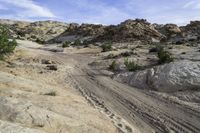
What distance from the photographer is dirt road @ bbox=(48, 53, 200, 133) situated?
14523 millimetres

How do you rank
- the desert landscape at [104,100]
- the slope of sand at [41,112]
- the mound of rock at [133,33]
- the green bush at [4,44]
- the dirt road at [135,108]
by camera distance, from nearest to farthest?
the slope of sand at [41,112] → the desert landscape at [104,100] → the dirt road at [135,108] → the green bush at [4,44] → the mound of rock at [133,33]

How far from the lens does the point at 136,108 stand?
58.7ft

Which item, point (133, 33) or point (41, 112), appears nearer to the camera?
point (41, 112)

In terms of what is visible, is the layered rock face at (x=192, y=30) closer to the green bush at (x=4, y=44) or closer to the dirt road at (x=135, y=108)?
the green bush at (x=4, y=44)

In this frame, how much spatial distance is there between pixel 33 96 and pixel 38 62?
2014 cm

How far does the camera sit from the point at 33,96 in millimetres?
16469

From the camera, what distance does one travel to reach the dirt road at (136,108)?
1452 cm

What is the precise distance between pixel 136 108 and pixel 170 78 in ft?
19.2

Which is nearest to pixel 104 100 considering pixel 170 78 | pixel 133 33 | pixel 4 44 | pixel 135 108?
pixel 135 108

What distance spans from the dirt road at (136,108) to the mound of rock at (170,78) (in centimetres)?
94

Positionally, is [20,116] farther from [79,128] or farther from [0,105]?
[79,128]

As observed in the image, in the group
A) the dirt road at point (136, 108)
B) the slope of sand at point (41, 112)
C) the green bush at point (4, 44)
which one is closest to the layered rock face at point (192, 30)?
the green bush at point (4, 44)

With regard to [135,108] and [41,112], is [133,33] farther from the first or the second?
[41,112]

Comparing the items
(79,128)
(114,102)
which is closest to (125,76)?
(114,102)
